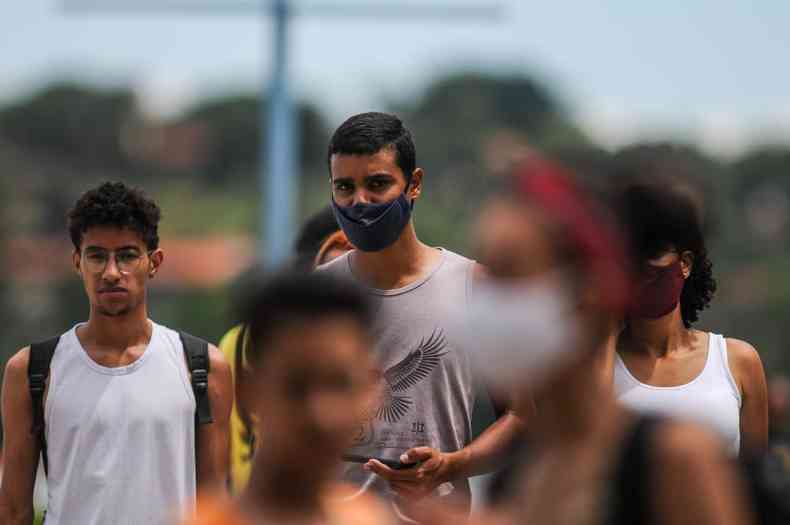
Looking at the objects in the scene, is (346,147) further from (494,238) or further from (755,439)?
(494,238)

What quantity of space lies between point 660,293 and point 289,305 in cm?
245

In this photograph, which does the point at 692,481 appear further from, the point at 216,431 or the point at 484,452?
the point at 216,431

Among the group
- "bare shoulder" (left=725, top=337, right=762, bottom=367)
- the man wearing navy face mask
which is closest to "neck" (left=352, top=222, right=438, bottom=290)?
the man wearing navy face mask

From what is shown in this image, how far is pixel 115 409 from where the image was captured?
6.11m

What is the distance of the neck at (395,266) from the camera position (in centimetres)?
602

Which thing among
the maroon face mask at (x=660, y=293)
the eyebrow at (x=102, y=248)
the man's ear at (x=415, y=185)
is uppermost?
the man's ear at (x=415, y=185)

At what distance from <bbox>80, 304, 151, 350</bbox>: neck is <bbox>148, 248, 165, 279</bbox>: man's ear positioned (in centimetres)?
17

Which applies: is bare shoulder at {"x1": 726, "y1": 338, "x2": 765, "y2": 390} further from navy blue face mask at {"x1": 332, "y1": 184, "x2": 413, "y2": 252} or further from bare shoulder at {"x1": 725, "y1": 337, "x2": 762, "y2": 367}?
navy blue face mask at {"x1": 332, "y1": 184, "x2": 413, "y2": 252}

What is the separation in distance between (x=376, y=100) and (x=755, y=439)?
66029 millimetres

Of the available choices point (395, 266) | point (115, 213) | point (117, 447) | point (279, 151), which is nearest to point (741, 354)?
point (395, 266)

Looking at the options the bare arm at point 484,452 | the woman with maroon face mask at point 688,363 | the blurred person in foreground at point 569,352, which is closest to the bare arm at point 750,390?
the woman with maroon face mask at point 688,363

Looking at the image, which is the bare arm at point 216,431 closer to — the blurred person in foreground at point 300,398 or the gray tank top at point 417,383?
the gray tank top at point 417,383

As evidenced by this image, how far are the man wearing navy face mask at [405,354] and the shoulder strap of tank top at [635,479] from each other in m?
2.70

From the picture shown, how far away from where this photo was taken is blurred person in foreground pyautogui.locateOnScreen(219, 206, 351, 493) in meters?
6.93
